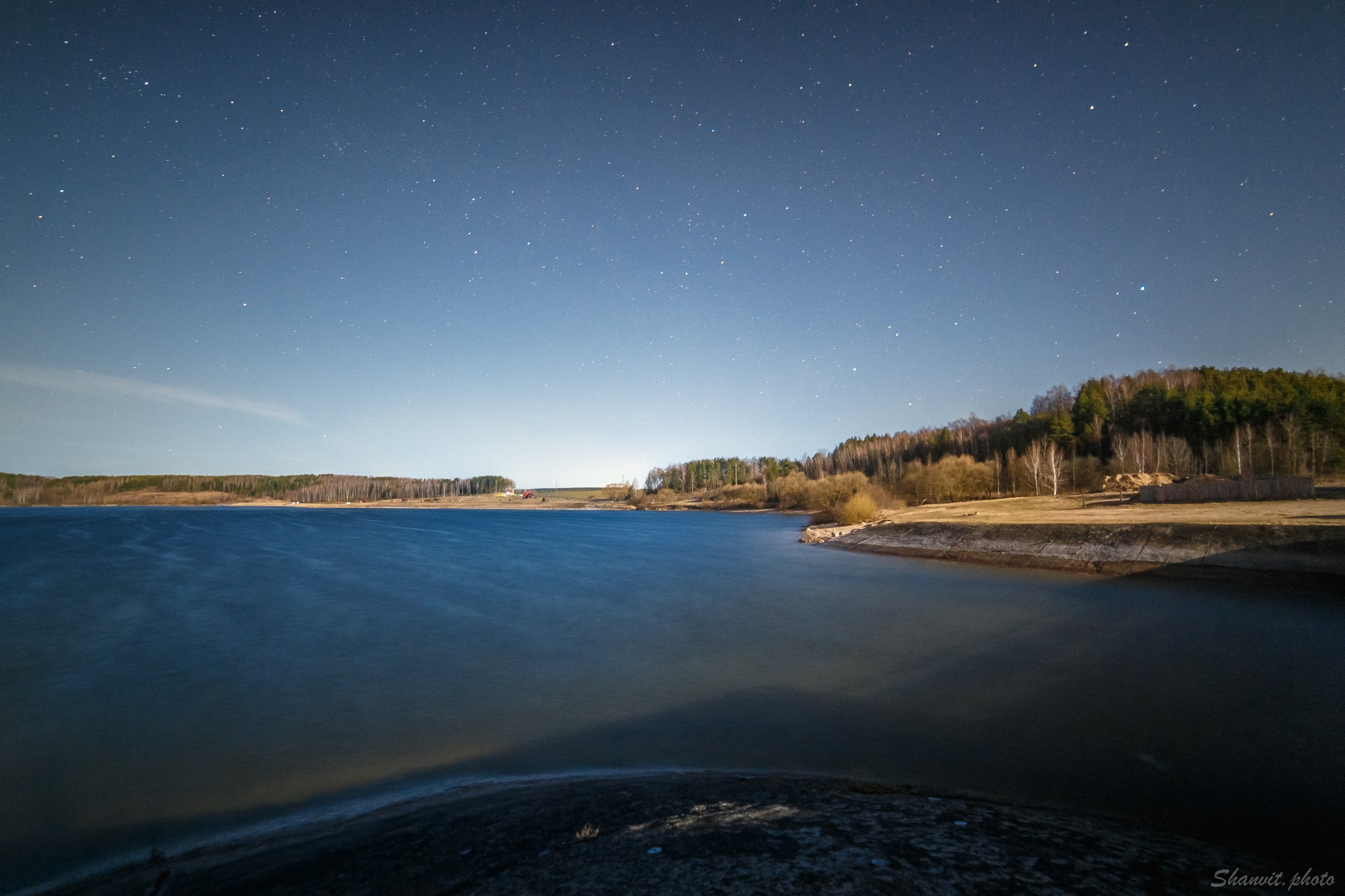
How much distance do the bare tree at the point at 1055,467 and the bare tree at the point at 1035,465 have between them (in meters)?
0.63

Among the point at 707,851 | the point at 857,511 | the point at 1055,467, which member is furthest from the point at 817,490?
the point at 707,851

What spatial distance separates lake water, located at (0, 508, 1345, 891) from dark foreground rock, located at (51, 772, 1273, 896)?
1235 mm

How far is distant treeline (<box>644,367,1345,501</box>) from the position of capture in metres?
53.2

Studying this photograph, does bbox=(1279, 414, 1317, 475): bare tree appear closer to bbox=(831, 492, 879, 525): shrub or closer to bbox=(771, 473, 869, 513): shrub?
bbox=(831, 492, 879, 525): shrub

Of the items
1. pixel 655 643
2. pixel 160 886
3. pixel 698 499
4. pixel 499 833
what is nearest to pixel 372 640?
pixel 655 643

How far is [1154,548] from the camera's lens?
21078mm

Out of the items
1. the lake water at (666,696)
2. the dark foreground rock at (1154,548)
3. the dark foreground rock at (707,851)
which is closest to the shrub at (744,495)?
the dark foreground rock at (1154,548)

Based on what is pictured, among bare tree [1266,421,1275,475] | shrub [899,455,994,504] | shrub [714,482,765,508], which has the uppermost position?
bare tree [1266,421,1275,475]

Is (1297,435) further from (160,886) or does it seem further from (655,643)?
(160,886)

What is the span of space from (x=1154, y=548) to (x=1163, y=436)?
56.2 metres

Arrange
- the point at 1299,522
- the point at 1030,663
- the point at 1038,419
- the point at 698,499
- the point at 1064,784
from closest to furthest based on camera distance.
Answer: the point at 1064,784
the point at 1030,663
the point at 1299,522
the point at 1038,419
the point at 698,499

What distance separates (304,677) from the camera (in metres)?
11.3

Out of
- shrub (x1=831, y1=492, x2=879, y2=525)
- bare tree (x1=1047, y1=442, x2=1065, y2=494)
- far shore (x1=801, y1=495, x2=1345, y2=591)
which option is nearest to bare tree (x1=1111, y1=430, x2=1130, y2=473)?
bare tree (x1=1047, y1=442, x2=1065, y2=494)

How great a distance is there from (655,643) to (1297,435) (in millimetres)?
70712
